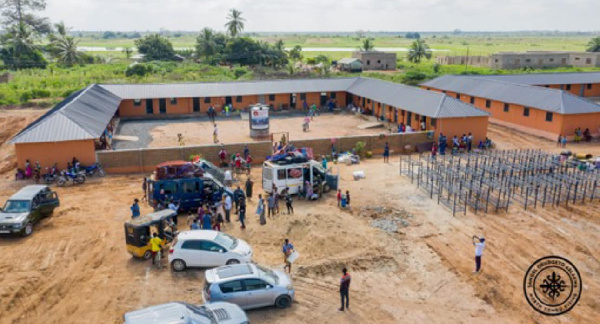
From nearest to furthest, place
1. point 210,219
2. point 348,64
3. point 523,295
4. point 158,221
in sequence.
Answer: point 523,295 < point 158,221 < point 210,219 < point 348,64

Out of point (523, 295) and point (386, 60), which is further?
point (386, 60)

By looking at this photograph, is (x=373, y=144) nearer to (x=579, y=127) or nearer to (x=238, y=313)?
(x=579, y=127)

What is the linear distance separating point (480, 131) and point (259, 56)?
56.6m

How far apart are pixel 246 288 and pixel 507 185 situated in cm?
1650

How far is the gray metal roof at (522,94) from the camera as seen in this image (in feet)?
122

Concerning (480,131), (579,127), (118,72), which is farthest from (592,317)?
(118,72)

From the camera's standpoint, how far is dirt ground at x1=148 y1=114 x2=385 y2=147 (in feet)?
123

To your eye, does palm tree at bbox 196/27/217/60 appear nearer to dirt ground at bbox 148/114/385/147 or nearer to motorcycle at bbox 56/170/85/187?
dirt ground at bbox 148/114/385/147

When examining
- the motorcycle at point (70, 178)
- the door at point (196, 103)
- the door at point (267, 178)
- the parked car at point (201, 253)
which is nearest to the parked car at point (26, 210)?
the motorcycle at point (70, 178)

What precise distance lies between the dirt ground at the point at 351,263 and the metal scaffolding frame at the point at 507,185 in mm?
852

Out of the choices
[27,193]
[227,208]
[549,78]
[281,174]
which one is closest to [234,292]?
[227,208]

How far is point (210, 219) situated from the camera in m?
19.4

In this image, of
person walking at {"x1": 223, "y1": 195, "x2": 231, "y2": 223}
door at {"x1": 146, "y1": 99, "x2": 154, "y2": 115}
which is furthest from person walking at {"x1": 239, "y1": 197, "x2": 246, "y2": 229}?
door at {"x1": 146, "y1": 99, "x2": 154, "y2": 115}

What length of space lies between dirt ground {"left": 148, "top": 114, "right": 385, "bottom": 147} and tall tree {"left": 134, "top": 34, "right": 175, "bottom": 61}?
52.8 m
